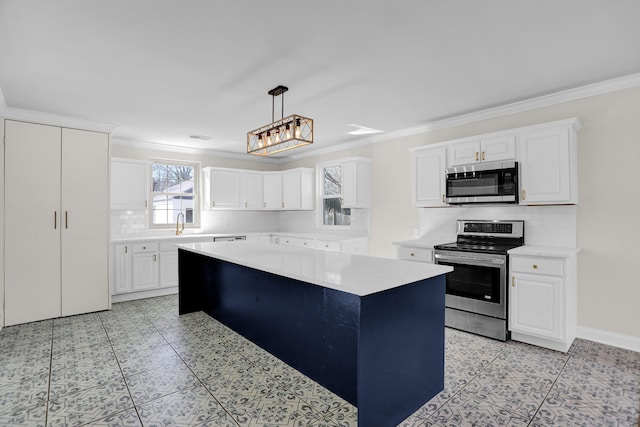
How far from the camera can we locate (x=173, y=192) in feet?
19.1

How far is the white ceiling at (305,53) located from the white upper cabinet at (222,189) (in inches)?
79.1

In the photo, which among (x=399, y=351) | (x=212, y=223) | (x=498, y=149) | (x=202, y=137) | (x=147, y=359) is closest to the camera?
(x=399, y=351)

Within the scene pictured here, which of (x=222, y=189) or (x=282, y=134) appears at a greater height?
(x=282, y=134)

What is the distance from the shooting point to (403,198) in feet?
15.7

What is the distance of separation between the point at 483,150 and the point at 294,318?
2674mm

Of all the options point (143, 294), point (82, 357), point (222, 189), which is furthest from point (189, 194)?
point (82, 357)

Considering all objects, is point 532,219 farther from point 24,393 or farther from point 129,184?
point 129,184

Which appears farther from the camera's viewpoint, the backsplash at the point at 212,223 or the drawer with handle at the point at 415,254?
the backsplash at the point at 212,223

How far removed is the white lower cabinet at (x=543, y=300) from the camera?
286 centimetres

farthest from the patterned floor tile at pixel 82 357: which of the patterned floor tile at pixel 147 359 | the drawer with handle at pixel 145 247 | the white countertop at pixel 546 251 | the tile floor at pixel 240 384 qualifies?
the white countertop at pixel 546 251

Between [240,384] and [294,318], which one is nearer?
[240,384]

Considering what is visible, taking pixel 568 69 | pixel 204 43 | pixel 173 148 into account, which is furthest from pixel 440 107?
pixel 173 148

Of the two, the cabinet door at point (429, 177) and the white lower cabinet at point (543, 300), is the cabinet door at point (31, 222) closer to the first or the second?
the cabinet door at point (429, 177)

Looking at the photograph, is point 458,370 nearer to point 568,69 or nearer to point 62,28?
point 568,69
